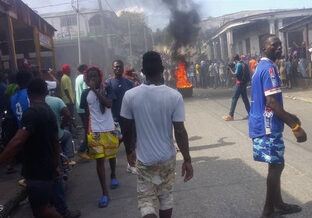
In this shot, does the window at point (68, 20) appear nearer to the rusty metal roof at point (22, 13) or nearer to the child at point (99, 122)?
the rusty metal roof at point (22, 13)

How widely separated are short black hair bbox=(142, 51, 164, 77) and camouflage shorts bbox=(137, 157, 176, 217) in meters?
0.77

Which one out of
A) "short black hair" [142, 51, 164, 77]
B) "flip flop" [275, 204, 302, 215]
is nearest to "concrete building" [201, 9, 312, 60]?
"flip flop" [275, 204, 302, 215]

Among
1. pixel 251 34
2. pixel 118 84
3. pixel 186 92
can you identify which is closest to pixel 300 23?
pixel 186 92

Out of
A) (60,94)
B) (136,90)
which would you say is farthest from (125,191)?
(60,94)

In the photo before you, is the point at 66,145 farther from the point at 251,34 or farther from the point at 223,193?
the point at 251,34

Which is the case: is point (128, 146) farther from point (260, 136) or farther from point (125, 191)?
point (125, 191)

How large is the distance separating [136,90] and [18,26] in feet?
33.4

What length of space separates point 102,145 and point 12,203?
4.67 feet

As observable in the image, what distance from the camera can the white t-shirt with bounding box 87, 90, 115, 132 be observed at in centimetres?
546

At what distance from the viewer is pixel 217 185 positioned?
558 cm

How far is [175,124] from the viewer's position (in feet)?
11.4

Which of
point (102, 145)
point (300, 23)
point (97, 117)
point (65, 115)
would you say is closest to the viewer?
point (65, 115)

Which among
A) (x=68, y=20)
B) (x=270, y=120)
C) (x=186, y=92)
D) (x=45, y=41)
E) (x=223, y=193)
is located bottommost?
(x=223, y=193)

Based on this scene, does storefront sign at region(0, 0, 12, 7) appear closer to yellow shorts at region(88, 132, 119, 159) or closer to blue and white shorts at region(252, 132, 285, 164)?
yellow shorts at region(88, 132, 119, 159)
